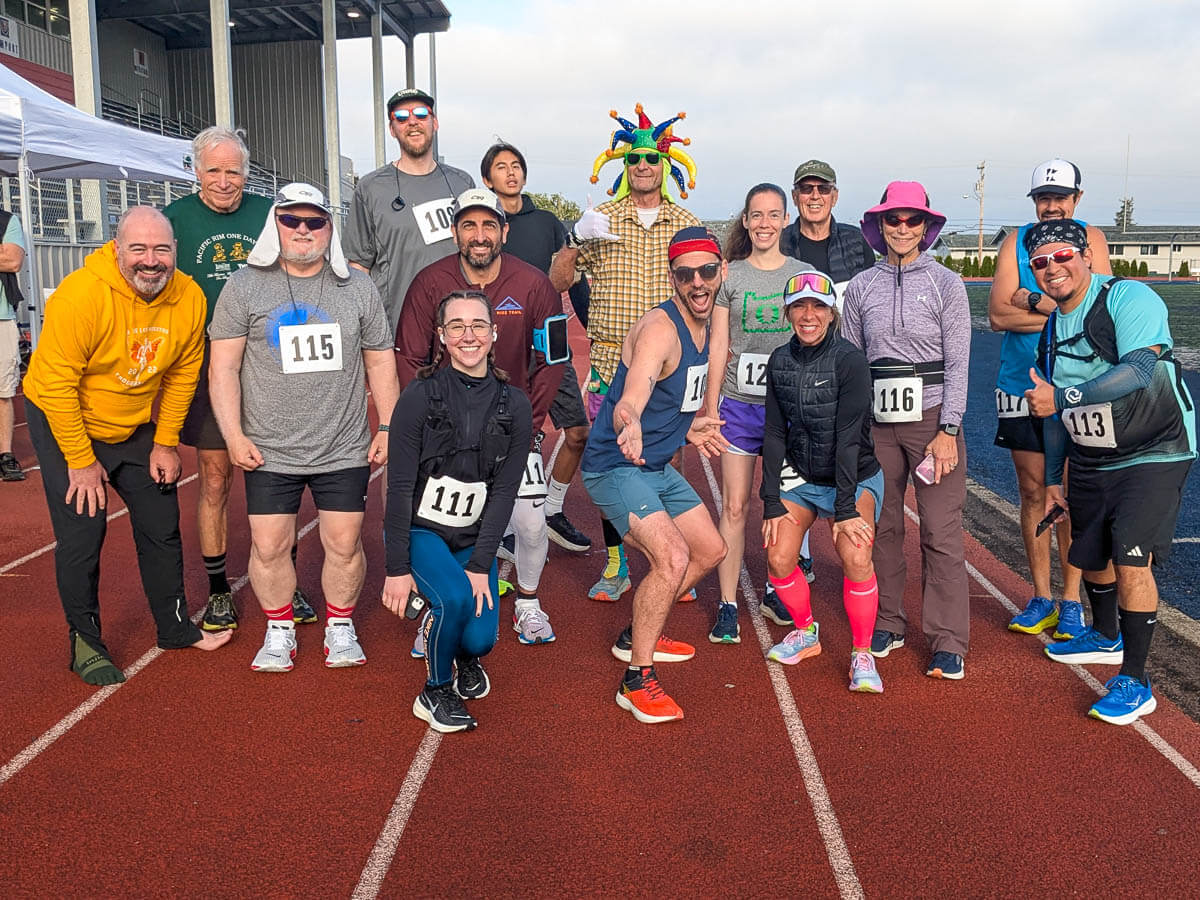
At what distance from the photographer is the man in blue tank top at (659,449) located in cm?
400

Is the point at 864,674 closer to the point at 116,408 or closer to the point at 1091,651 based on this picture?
the point at 1091,651

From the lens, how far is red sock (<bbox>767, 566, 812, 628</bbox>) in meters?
4.51

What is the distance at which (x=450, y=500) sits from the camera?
3887 millimetres

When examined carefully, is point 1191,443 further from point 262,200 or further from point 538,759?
point 262,200

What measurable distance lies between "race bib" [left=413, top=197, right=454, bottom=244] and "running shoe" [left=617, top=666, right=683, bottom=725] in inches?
99.7

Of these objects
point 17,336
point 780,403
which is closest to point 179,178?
point 17,336

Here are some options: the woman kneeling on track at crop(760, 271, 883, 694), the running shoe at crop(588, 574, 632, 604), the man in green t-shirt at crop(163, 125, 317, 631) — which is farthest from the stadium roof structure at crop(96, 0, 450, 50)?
the woman kneeling on track at crop(760, 271, 883, 694)

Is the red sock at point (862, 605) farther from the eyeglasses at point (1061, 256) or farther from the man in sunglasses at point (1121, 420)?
the eyeglasses at point (1061, 256)

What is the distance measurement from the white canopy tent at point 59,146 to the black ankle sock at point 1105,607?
304 inches

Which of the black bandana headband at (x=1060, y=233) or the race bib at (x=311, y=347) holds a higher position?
the black bandana headband at (x=1060, y=233)

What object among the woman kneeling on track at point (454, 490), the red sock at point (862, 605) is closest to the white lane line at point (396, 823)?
the woman kneeling on track at point (454, 490)

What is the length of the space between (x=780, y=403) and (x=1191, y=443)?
1643 mm

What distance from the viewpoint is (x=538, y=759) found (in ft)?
12.1

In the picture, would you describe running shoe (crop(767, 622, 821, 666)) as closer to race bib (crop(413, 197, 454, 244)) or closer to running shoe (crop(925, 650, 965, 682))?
running shoe (crop(925, 650, 965, 682))
